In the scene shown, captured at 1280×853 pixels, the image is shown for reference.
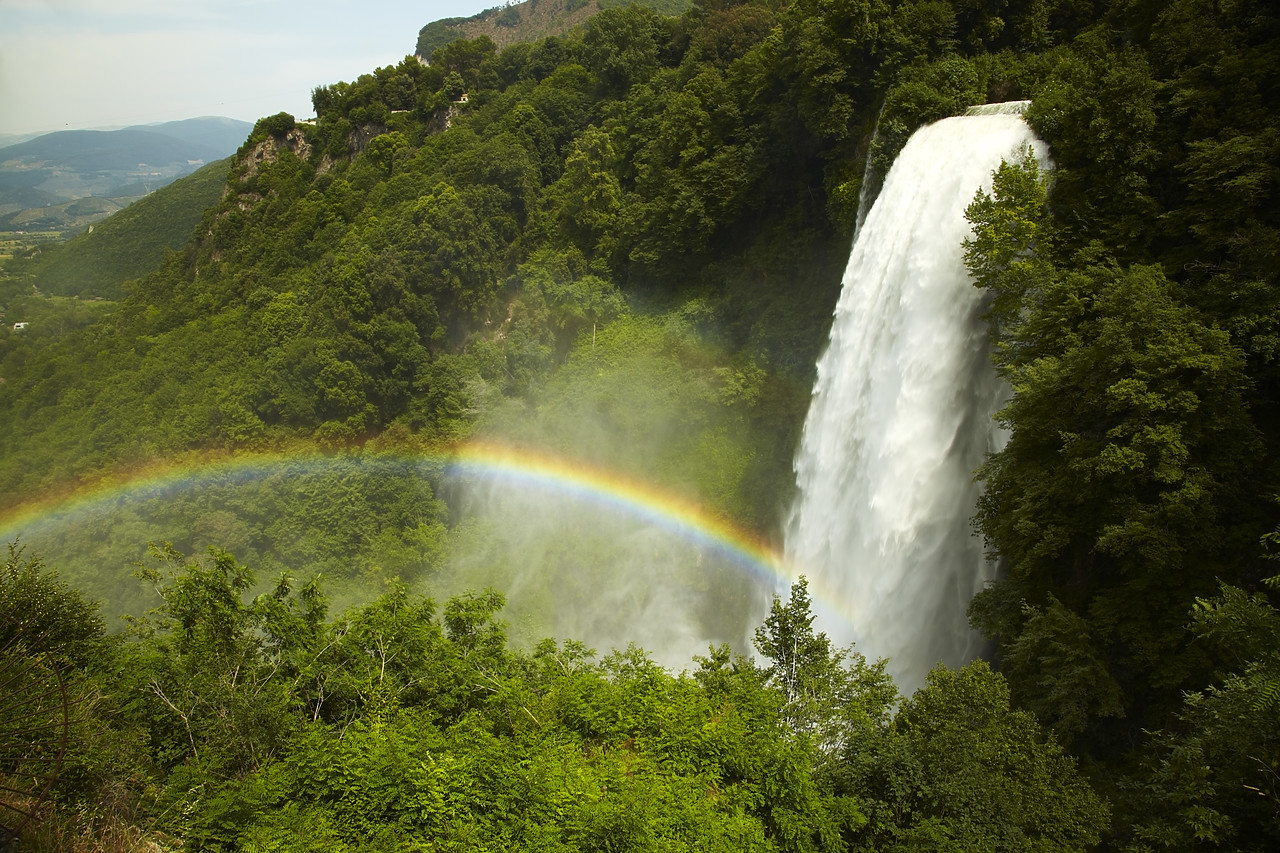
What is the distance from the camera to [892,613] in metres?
19.7

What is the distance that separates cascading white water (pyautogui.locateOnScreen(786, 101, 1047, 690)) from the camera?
59.8 ft

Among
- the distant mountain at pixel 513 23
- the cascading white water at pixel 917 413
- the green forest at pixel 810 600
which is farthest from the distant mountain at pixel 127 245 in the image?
the cascading white water at pixel 917 413

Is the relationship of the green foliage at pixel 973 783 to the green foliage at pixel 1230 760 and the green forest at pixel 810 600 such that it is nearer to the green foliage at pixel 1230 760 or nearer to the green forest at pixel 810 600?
the green forest at pixel 810 600

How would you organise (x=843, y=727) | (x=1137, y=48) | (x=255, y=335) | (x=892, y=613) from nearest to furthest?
(x=843, y=727)
(x=1137, y=48)
(x=892, y=613)
(x=255, y=335)

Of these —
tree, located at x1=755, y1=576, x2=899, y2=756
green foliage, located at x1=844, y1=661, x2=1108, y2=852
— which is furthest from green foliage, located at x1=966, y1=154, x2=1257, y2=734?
tree, located at x1=755, y1=576, x2=899, y2=756

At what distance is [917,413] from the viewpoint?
766 inches

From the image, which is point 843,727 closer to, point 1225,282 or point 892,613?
point 892,613

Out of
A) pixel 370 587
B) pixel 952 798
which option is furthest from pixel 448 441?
pixel 952 798

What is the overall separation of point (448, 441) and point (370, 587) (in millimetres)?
9182

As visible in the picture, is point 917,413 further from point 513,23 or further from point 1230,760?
point 513,23

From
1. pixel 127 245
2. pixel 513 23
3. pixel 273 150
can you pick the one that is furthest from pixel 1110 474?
pixel 513 23

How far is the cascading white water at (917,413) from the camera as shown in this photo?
18234 mm

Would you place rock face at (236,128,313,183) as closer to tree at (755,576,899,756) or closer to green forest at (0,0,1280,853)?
green forest at (0,0,1280,853)

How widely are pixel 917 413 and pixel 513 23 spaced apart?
153 m
